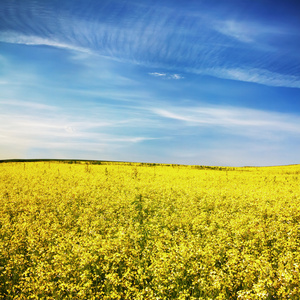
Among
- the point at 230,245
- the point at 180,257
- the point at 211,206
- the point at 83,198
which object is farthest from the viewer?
the point at 83,198

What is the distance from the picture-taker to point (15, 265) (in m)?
5.90

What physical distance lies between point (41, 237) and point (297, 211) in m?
11.0

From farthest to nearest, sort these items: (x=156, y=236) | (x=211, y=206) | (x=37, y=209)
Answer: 1. (x=211, y=206)
2. (x=37, y=209)
3. (x=156, y=236)

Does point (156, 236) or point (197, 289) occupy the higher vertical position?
point (156, 236)

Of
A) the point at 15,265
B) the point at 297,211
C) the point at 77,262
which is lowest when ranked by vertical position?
the point at 15,265

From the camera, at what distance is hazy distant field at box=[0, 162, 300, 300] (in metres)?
4.64

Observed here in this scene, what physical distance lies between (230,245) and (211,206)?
5277 millimetres

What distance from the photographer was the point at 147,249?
584 centimetres

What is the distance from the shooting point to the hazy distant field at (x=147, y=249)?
4.64 meters

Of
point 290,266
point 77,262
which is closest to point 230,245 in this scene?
point 290,266

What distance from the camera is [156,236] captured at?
7031 millimetres

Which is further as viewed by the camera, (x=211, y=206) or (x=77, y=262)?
(x=211, y=206)

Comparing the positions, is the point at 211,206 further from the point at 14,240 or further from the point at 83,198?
the point at 14,240

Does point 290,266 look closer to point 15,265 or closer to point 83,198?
point 15,265
